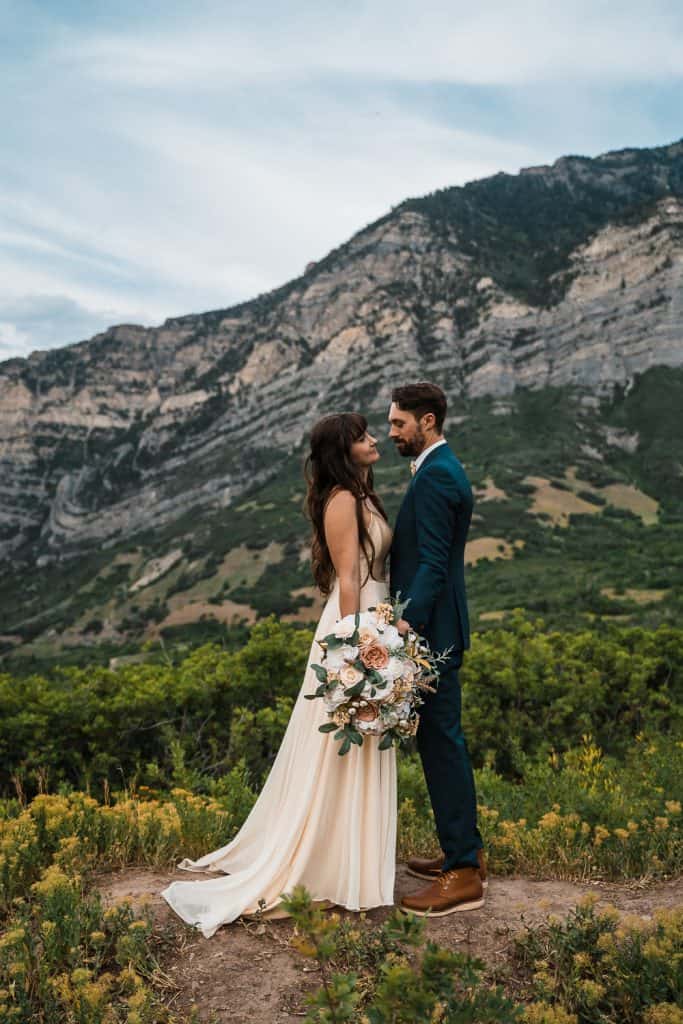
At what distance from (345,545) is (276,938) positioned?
180cm

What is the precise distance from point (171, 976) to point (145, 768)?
14.8 ft

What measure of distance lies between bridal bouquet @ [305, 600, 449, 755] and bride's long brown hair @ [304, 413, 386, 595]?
0.46m

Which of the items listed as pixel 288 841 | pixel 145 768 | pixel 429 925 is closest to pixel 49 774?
pixel 145 768

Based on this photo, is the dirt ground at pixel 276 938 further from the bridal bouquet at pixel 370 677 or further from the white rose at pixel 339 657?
the white rose at pixel 339 657

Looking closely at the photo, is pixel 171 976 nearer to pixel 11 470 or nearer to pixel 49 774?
pixel 49 774

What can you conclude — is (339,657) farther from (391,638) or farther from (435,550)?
(435,550)

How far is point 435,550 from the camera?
3.77m

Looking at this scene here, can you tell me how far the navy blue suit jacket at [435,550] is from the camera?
375 centimetres

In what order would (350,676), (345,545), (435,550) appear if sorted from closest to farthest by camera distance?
(350,676)
(435,550)
(345,545)

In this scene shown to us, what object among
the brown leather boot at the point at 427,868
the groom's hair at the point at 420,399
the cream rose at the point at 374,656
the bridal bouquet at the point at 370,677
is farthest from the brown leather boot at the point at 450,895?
the groom's hair at the point at 420,399

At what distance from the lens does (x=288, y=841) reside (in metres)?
3.92

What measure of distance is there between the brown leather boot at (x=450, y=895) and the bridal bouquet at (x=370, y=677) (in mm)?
802

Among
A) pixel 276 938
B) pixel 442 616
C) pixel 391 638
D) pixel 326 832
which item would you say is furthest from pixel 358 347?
pixel 276 938

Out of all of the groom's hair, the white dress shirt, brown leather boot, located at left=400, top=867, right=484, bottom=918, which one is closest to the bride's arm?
the white dress shirt
